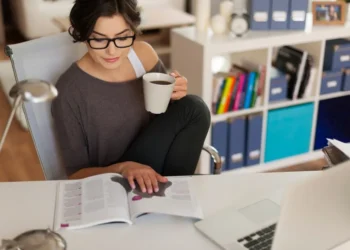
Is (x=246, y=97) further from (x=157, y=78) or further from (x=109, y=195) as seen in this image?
(x=109, y=195)

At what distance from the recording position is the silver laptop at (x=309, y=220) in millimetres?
1010

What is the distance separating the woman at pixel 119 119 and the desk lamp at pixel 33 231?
45 cm

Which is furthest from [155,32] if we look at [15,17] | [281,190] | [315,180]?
[315,180]

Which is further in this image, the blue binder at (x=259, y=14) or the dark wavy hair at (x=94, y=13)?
the blue binder at (x=259, y=14)

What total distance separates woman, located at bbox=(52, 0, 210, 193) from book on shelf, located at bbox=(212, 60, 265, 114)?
3.58 feet

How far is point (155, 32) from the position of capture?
15.2ft

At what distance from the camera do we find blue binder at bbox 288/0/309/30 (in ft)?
9.61

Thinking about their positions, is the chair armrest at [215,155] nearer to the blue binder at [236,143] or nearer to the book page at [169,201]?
the book page at [169,201]

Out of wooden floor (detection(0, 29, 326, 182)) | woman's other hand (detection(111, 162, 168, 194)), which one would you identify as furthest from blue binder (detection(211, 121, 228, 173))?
woman's other hand (detection(111, 162, 168, 194))

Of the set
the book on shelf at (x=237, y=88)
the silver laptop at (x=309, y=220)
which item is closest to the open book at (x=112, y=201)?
the silver laptop at (x=309, y=220)

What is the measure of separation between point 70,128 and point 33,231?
0.55 m

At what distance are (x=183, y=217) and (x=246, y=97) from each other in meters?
1.72

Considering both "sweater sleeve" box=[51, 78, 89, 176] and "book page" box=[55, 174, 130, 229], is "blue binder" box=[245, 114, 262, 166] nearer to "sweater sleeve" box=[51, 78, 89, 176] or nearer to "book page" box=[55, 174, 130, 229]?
"sweater sleeve" box=[51, 78, 89, 176]

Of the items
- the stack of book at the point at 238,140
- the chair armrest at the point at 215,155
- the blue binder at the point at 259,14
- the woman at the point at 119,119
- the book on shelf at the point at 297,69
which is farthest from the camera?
the book on shelf at the point at 297,69
